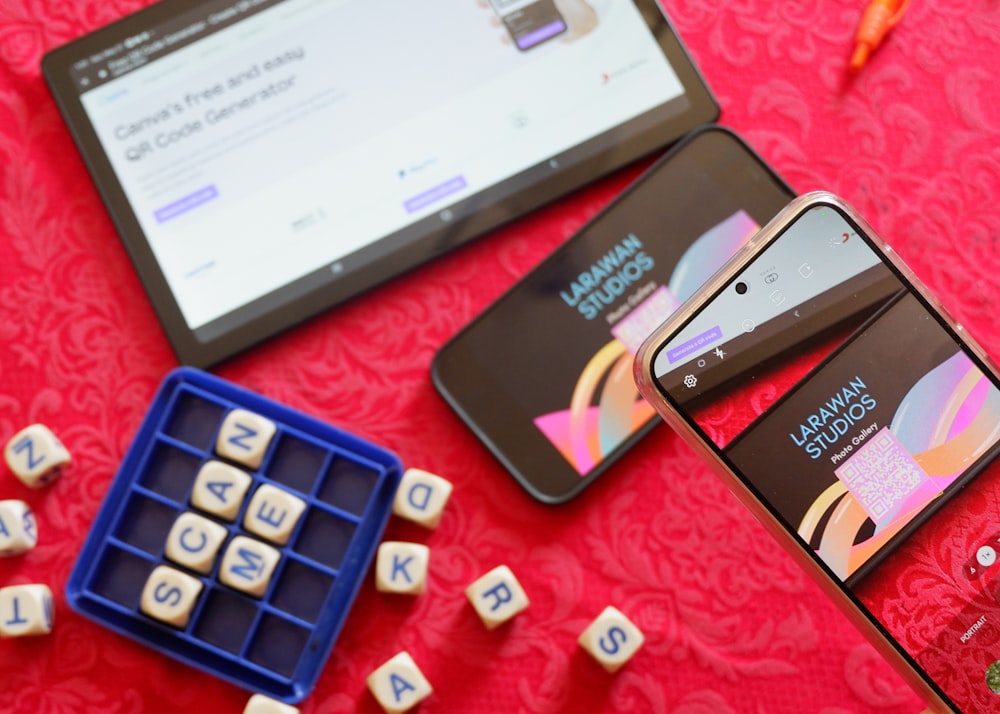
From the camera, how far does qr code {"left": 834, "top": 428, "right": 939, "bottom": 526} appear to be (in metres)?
0.42

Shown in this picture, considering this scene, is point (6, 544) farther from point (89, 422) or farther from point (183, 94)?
point (183, 94)

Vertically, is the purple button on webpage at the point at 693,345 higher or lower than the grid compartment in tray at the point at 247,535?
lower

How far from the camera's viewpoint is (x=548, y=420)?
54 centimetres

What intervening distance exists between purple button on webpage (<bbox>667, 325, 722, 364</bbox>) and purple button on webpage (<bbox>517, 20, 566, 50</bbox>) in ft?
0.83

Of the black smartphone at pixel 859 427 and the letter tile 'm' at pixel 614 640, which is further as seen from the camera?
the letter tile 'm' at pixel 614 640

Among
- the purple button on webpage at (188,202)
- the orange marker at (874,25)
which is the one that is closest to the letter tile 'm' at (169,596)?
the purple button on webpage at (188,202)

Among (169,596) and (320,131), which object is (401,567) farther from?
(320,131)

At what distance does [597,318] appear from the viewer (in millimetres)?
546

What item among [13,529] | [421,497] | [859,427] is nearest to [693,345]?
[859,427]

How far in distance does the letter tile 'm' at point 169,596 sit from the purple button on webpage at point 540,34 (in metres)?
0.40

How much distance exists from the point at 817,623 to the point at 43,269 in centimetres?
56

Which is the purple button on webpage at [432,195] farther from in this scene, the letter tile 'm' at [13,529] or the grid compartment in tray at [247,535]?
the letter tile 'm' at [13,529]

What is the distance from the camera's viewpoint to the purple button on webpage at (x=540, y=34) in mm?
553

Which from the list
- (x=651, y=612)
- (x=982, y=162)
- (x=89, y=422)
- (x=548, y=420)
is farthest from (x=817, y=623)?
(x=89, y=422)
